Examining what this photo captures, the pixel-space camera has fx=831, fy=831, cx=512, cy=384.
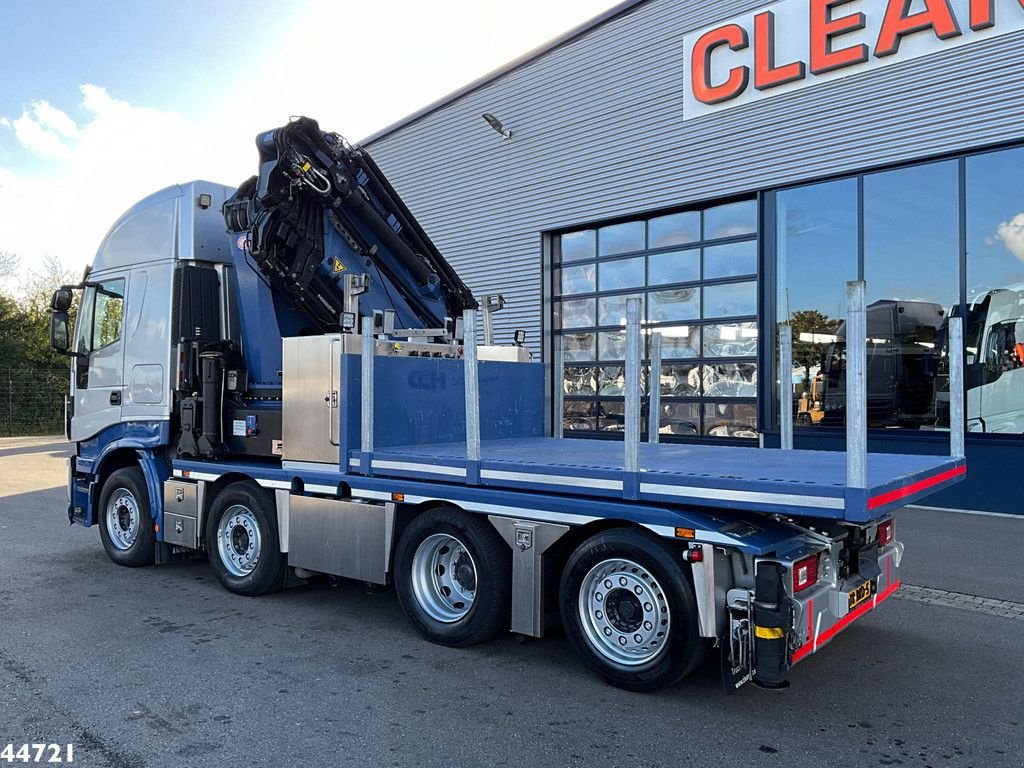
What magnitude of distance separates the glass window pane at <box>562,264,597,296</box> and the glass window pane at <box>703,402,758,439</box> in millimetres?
3243

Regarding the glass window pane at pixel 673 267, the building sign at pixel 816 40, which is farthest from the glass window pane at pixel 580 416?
the building sign at pixel 816 40

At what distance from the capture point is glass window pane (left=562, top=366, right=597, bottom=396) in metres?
15.2

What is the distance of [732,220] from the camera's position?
1315cm

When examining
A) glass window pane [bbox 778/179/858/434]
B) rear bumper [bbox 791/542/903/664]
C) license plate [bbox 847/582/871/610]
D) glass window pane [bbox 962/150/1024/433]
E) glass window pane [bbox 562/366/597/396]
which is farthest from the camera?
glass window pane [bbox 562/366/597/396]

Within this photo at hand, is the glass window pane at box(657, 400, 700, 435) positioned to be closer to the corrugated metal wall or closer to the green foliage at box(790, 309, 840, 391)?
the green foliage at box(790, 309, 840, 391)

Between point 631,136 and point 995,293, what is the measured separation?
6233mm

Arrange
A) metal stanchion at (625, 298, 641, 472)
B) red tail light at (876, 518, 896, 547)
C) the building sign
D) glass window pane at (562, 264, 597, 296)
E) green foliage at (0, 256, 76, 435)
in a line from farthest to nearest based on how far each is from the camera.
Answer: green foliage at (0, 256, 76, 435), glass window pane at (562, 264, 597, 296), the building sign, red tail light at (876, 518, 896, 547), metal stanchion at (625, 298, 641, 472)

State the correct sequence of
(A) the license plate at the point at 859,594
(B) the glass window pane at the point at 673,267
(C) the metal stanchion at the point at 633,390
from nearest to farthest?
1. (C) the metal stanchion at the point at 633,390
2. (A) the license plate at the point at 859,594
3. (B) the glass window pane at the point at 673,267

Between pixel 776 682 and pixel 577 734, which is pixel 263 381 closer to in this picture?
pixel 577 734

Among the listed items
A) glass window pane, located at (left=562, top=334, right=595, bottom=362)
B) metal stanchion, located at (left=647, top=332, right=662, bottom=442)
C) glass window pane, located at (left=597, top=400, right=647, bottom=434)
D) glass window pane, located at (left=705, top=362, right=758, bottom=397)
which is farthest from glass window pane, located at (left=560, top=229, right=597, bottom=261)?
metal stanchion, located at (left=647, top=332, right=662, bottom=442)

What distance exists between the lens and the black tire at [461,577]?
5.29 metres

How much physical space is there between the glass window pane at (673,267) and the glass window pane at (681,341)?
799 millimetres

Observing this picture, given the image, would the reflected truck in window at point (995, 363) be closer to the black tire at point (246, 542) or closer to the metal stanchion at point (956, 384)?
the metal stanchion at point (956, 384)

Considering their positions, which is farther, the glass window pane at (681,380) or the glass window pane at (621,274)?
the glass window pane at (621,274)
